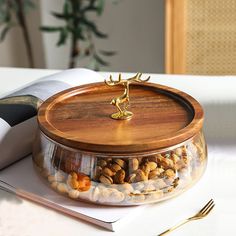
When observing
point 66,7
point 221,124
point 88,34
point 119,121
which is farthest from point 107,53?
point 119,121

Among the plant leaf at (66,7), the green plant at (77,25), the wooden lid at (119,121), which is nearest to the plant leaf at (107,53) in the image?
the green plant at (77,25)

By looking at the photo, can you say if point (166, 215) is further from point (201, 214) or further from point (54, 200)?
point (54, 200)

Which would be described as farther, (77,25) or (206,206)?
(77,25)

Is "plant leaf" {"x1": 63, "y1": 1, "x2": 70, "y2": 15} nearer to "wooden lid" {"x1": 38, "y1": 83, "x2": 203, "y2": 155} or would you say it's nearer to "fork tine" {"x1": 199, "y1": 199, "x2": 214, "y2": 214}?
"wooden lid" {"x1": 38, "y1": 83, "x2": 203, "y2": 155}

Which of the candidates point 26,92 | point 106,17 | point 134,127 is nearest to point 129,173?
point 134,127

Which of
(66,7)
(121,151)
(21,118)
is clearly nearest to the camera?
(121,151)

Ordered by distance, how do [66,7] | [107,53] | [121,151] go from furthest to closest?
[107,53] → [66,7] → [121,151]

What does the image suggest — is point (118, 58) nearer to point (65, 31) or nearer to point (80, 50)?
point (80, 50)
